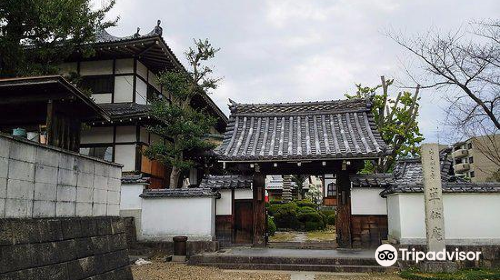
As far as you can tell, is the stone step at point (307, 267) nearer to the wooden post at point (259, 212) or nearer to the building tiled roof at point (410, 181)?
the wooden post at point (259, 212)

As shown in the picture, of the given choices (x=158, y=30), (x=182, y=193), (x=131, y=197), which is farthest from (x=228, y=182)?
(x=158, y=30)

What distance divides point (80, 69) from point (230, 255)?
508 inches

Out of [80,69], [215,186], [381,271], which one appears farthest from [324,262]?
[80,69]

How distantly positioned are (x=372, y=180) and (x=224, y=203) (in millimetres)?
5806

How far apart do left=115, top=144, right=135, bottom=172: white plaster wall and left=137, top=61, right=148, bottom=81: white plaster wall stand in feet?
13.0

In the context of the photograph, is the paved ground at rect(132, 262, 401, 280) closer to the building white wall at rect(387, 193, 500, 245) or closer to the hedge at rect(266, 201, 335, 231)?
the building white wall at rect(387, 193, 500, 245)

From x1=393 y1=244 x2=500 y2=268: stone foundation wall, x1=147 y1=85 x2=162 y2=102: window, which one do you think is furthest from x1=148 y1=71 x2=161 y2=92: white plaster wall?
x1=393 y1=244 x2=500 y2=268: stone foundation wall

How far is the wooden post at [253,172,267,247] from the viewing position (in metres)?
14.6

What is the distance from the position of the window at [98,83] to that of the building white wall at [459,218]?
14410 mm

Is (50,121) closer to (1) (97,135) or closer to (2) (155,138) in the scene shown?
(1) (97,135)

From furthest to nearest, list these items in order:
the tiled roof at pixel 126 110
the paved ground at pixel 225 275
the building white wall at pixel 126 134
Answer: the building white wall at pixel 126 134
the tiled roof at pixel 126 110
the paved ground at pixel 225 275

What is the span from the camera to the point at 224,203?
15.2m

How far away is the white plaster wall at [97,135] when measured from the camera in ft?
60.6

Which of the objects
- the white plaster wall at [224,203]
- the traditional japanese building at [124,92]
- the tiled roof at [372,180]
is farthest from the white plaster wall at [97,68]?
the tiled roof at [372,180]
